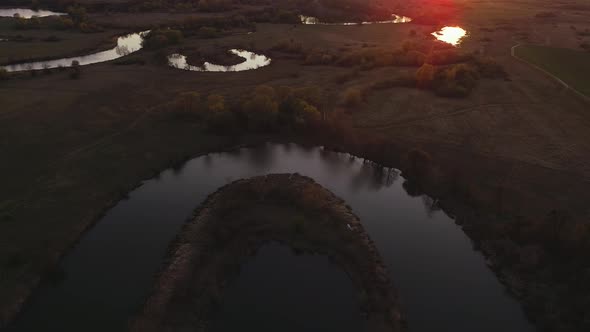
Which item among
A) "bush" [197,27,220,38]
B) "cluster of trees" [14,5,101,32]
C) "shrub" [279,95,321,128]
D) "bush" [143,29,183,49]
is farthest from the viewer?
"cluster of trees" [14,5,101,32]

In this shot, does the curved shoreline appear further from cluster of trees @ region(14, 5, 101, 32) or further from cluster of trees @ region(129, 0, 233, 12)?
cluster of trees @ region(129, 0, 233, 12)

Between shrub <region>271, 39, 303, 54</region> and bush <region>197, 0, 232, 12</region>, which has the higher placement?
bush <region>197, 0, 232, 12</region>

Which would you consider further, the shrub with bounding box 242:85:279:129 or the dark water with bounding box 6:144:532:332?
the shrub with bounding box 242:85:279:129

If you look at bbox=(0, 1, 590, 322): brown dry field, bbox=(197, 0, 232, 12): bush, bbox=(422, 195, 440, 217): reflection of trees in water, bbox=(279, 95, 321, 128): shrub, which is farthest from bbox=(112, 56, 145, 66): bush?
bbox=(197, 0, 232, 12): bush

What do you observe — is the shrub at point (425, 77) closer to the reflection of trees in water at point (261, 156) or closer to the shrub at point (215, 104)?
the reflection of trees in water at point (261, 156)

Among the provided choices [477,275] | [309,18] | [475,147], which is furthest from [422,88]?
[309,18]

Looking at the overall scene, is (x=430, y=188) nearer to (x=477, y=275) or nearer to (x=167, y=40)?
(x=477, y=275)

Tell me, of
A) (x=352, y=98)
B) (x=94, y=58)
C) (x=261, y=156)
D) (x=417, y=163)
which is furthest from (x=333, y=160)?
(x=94, y=58)
